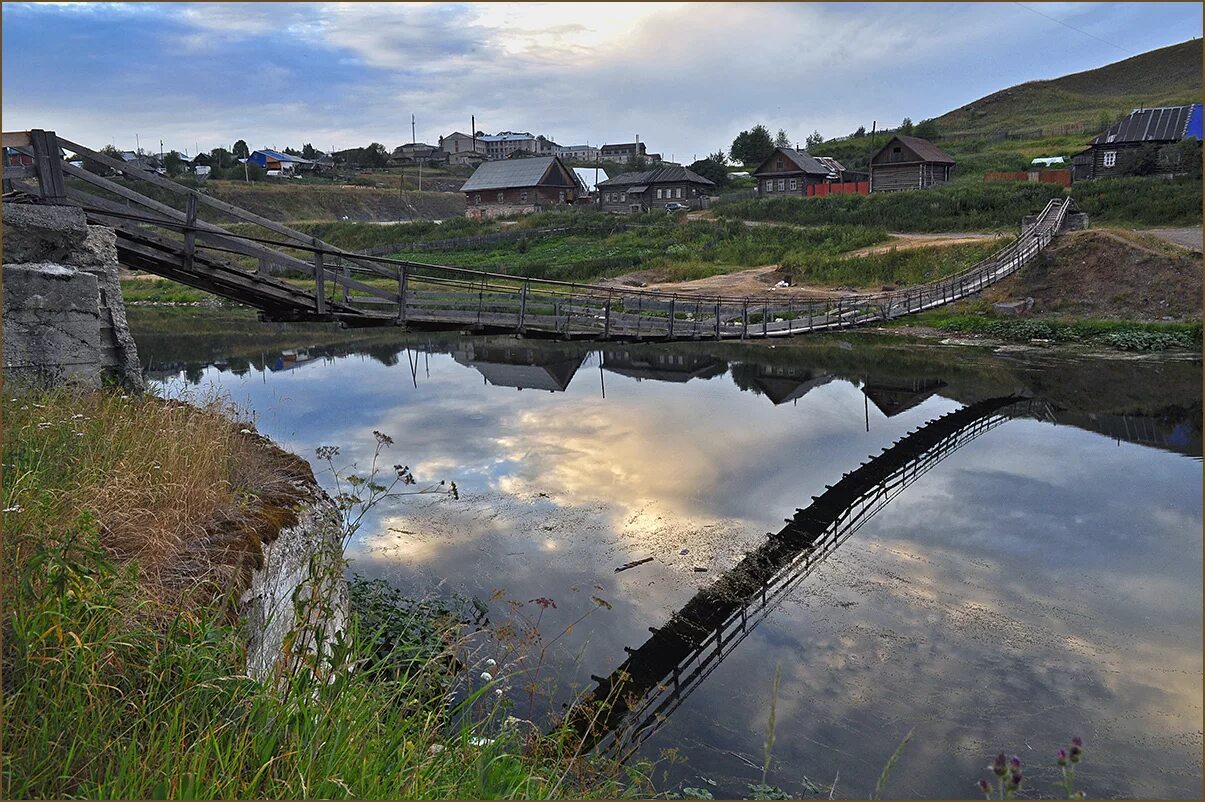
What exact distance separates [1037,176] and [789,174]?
16700mm

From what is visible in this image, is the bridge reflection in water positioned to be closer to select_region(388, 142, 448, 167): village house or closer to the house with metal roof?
the house with metal roof

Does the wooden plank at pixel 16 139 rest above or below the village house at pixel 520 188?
below

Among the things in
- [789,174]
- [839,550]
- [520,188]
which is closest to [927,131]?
[789,174]

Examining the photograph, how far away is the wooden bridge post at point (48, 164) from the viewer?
866 cm

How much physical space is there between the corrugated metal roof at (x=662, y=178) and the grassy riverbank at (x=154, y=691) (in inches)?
2491

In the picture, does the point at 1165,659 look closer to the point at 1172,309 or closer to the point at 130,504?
the point at 130,504

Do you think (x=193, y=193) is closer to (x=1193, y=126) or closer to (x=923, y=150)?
(x=923, y=150)

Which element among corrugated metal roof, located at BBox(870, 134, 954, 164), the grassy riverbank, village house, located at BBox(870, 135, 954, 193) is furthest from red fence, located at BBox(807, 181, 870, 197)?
the grassy riverbank

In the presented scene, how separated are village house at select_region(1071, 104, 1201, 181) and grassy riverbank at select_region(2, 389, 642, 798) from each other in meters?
56.2

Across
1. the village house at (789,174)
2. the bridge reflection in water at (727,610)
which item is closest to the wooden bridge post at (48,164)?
the bridge reflection in water at (727,610)

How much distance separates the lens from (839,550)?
11.8m

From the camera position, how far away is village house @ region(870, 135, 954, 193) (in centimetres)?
5584

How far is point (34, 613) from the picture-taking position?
360 centimetres

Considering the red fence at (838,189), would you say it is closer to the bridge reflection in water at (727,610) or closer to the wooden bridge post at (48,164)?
the bridge reflection in water at (727,610)
